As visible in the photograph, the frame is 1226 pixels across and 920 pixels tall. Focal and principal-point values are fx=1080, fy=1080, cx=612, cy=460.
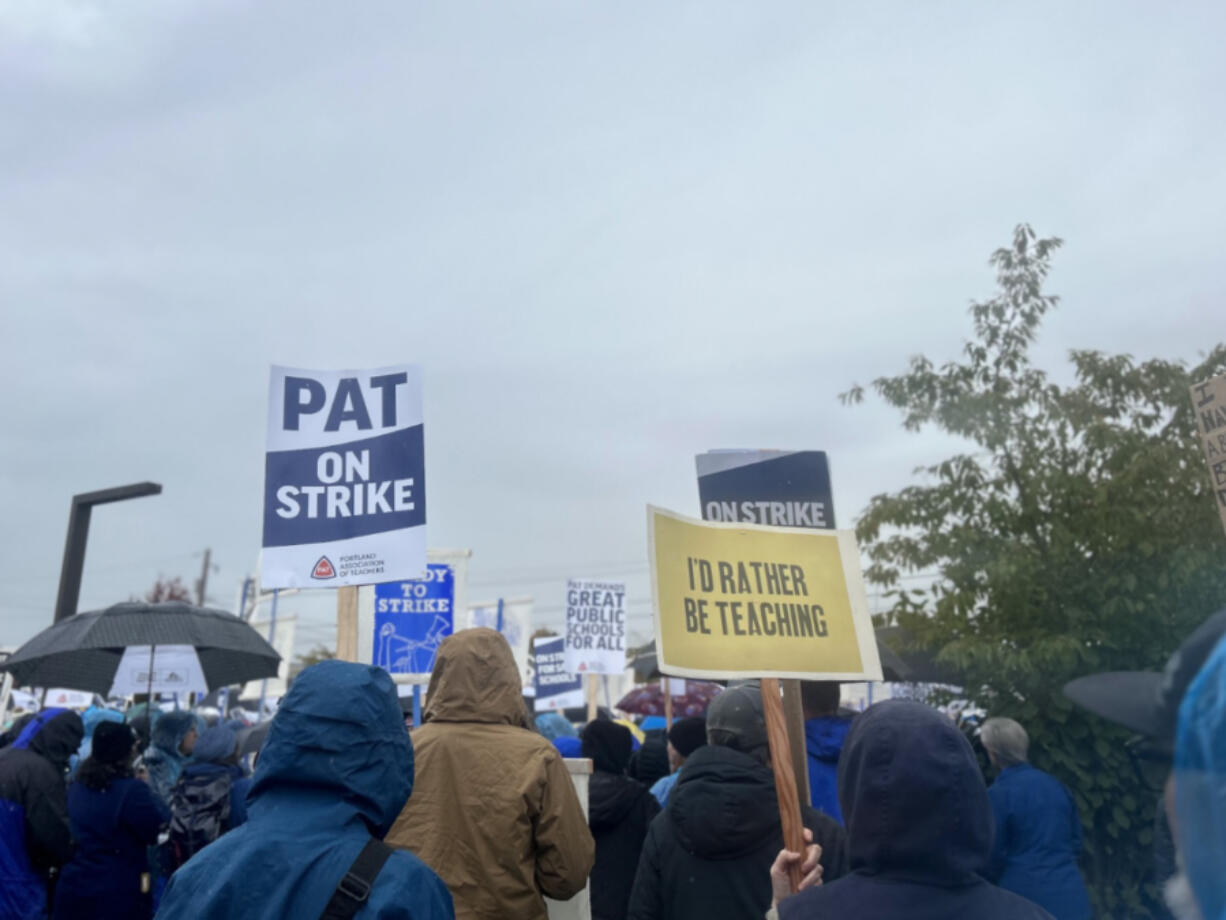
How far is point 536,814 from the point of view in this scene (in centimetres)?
368

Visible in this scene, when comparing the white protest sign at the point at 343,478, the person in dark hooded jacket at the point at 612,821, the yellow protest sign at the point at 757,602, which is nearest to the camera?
the yellow protest sign at the point at 757,602

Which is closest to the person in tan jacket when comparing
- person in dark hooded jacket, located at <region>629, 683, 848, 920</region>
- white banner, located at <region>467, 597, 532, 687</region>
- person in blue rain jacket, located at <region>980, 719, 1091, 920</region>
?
person in dark hooded jacket, located at <region>629, 683, 848, 920</region>

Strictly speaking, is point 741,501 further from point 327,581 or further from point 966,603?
point 966,603

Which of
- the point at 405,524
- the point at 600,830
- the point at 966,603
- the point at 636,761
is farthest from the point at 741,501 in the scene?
the point at 966,603

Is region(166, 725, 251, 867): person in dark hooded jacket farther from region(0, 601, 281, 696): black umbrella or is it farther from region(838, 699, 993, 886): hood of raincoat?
region(838, 699, 993, 886): hood of raincoat

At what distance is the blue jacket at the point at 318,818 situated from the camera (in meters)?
2.29

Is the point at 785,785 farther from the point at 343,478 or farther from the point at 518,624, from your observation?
the point at 518,624

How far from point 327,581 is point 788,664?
2.43 metres

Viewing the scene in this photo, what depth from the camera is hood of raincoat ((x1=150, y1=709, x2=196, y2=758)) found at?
745cm

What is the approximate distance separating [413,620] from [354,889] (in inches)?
282

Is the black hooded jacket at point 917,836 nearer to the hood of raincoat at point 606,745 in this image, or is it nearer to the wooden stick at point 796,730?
the wooden stick at point 796,730

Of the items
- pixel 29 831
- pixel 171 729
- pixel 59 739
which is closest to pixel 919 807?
pixel 29 831

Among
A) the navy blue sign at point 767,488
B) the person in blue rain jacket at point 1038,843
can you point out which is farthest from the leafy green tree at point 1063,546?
the navy blue sign at point 767,488

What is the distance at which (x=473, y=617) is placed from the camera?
754 inches
